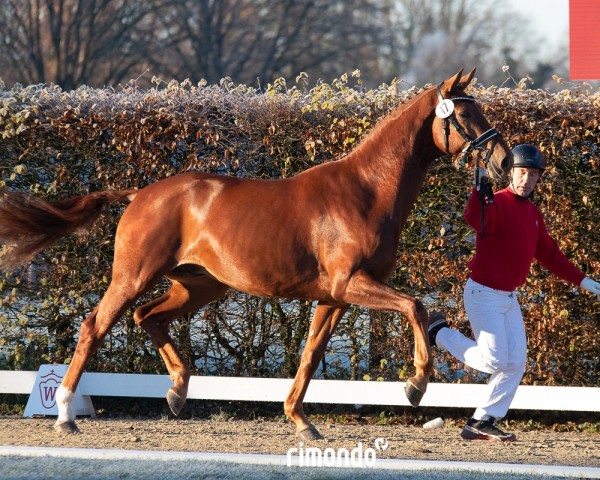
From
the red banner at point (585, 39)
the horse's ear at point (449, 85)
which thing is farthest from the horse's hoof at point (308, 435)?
the red banner at point (585, 39)

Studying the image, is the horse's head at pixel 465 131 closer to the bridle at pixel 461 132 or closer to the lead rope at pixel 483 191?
the bridle at pixel 461 132

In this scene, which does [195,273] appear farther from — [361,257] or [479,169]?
[479,169]

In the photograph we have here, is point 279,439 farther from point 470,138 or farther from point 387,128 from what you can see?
point 470,138

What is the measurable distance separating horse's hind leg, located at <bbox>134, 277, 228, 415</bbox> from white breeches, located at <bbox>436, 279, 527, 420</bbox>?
5.40ft

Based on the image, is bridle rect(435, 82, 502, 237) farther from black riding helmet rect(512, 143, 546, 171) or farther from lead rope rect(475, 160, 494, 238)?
black riding helmet rect(512, 143, 546, 171)

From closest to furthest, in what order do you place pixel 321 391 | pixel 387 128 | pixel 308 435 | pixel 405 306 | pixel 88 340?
1. pixel 405 306
2. pixel 387 128
3. pixel 308 435
4. pixel 88 340
5. pixel 321 391

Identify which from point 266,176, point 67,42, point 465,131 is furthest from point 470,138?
point 67,42

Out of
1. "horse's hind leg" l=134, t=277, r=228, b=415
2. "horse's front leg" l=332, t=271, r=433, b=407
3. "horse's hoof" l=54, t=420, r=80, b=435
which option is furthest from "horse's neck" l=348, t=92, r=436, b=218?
"horse's hoof" l=54, t=420, r=80, b=435

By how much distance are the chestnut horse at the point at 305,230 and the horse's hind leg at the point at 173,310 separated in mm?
18

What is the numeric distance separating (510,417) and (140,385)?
110 inches

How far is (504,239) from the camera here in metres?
5.92

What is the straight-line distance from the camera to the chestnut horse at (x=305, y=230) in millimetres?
5742

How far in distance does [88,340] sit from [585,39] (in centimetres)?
431

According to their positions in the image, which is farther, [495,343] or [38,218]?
[38,218]
